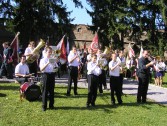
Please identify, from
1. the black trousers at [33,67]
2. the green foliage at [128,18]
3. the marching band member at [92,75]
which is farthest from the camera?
the green foliage at [128,18]

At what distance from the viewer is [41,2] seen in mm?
33562

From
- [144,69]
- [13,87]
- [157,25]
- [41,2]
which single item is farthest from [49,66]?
[157,25]

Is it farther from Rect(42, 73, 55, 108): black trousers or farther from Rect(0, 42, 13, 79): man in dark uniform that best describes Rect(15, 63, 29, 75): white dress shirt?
Rect(0, 42, 13, 79): man in dark uniform

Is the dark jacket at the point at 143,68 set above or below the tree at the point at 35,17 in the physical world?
below

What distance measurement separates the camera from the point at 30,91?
12.5 meters

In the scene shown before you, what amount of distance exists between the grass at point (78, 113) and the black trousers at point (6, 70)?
5.97m

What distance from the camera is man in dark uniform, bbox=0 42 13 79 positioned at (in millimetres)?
19375

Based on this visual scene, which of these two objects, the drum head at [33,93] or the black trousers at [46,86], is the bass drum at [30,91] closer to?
the drum head at [33,93]

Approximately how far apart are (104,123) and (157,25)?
34.1 metres

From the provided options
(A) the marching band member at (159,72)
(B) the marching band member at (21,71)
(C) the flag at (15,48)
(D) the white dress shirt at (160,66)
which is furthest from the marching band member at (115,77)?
(D) the white dress shirt at (160,66)

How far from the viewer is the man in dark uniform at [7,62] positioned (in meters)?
19.4

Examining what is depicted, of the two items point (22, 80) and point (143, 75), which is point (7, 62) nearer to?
point (22, 80)

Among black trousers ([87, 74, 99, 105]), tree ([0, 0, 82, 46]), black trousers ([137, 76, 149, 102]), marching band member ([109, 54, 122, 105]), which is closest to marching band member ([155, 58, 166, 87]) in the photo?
black trousers ([137, 76, 149, 102])

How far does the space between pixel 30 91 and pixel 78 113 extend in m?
2.15
